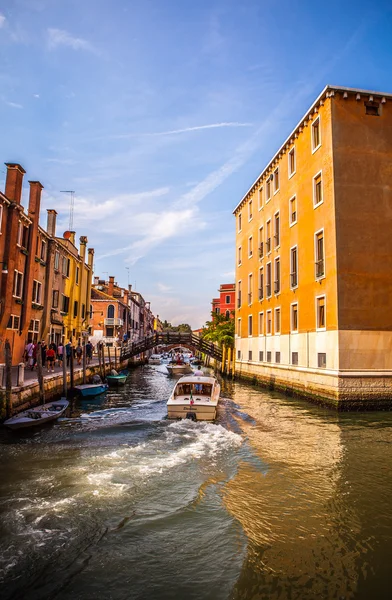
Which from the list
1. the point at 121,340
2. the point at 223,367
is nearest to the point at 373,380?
the point at 223,367

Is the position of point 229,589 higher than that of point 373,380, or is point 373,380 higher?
point 373,380

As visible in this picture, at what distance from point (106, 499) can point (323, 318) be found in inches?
543

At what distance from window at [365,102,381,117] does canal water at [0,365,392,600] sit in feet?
46.6

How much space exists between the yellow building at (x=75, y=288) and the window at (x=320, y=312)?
1940 centimetres

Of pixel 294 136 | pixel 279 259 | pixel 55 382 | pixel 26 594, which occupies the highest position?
pixel 294 136

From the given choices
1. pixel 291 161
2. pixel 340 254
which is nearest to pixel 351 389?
pixel 340 254

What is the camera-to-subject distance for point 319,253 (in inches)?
758

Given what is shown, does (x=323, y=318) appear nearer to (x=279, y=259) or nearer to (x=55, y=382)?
(x=279, y=259)

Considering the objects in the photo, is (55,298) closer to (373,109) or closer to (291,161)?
(291,161)

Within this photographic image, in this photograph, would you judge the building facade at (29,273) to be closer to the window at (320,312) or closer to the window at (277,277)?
the window at (277,277)

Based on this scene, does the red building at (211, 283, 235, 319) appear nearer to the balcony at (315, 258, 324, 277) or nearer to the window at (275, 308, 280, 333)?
the window at (275, 308, 280, 333)

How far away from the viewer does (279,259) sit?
2506 cm

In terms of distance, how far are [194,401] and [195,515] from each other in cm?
761

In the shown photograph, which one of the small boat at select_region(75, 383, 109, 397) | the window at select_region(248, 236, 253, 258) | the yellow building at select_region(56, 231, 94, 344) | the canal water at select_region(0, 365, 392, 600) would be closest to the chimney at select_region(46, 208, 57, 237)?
the yellow building at select_region(56, 231, 94, 344)
